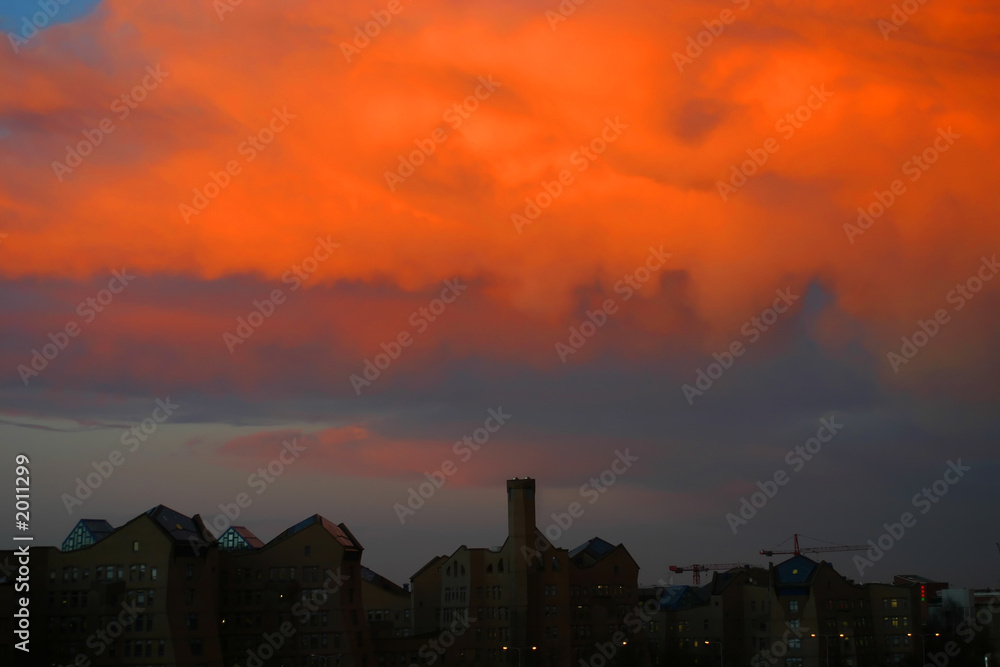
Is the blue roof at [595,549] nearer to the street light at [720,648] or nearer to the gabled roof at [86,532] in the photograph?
the street light at [720,648]

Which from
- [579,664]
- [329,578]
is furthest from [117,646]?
[579,664]

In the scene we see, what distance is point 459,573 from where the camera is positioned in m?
167

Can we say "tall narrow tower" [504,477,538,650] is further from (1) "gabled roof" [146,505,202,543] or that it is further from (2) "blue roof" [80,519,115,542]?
(2) "blue roof" [80,519,115,542]

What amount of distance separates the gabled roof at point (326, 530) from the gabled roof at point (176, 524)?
403 inches

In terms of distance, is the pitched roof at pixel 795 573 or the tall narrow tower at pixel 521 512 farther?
the pitched roof at pixel 795 573

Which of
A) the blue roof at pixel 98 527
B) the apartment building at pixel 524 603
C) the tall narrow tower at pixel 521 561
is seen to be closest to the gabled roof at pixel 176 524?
the blue roof at pixel 98 527

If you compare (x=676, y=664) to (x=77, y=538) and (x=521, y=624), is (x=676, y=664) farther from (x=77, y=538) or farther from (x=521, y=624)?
(x=77, y=538)

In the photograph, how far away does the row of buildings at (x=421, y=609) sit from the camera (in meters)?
124

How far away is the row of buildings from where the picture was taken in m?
124

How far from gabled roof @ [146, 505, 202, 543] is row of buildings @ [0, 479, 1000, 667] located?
296 mm

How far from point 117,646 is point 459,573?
2167 inches

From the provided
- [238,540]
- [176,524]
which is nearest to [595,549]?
[238,540]

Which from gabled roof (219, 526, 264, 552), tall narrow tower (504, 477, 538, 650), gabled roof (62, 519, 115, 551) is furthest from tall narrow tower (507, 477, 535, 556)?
gabled roof (62, 519, 115, 551)

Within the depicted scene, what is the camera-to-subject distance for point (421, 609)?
174125mm
